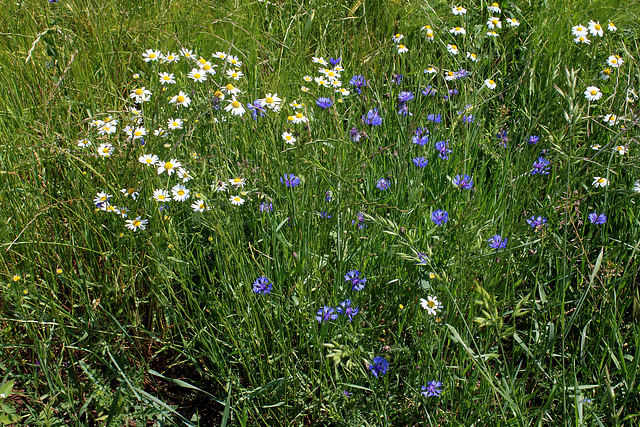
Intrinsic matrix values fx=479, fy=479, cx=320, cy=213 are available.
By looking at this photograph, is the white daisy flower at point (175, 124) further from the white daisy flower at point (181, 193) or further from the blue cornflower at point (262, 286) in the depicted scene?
the blue cornflower at point (262, 286)

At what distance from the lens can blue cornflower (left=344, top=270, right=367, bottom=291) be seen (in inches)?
53.8

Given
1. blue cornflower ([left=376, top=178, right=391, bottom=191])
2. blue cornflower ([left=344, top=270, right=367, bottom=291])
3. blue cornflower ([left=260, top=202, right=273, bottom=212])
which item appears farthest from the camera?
blue cornflower ([left=376, top=178, right=391, bottom=191])

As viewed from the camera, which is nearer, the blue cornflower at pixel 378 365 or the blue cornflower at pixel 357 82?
the blue cornflower at pixel 378 365

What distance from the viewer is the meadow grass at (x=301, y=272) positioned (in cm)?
122

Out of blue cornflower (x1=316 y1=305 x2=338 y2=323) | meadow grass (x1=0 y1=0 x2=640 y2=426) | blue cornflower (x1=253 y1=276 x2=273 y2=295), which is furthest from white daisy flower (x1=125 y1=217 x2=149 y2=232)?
blue cornflower (x1=316 y1=305 x2=338 y2=323)

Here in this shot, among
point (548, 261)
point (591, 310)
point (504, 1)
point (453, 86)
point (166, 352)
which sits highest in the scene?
point (504, 1)

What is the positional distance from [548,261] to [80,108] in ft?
6.73

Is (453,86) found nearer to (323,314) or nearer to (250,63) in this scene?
(250,63)

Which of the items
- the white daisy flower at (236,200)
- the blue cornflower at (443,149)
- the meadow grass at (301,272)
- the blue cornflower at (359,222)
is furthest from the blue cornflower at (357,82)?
the white daisy flower at (236,200)

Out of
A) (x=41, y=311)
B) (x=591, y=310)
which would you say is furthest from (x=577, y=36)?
(x=41, y=311)

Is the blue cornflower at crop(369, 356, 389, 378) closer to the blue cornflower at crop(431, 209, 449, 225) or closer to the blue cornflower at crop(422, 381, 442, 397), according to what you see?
the blue cornflower at crop(422, 381, 442, 397)

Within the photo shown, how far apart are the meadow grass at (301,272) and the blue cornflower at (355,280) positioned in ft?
0.11

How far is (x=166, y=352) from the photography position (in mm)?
1585

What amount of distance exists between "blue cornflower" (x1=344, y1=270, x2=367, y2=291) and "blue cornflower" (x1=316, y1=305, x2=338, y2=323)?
93 millimetres
